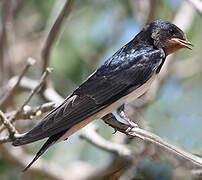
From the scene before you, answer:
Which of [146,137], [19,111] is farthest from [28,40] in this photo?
[146,137]

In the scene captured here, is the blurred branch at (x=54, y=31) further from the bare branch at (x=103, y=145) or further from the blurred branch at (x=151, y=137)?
the blurred branch at (x=151, y=137)

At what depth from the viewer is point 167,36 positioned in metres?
2.83

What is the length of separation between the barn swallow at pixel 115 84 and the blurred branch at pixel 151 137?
52 millimetres

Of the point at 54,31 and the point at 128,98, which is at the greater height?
the point at 54,31

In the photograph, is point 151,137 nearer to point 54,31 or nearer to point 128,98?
point 128,98

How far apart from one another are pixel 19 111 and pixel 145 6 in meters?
1.53

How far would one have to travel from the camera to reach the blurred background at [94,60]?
351cm

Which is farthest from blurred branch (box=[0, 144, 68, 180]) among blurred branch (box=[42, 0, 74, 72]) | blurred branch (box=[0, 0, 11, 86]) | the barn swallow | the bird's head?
the bird's head

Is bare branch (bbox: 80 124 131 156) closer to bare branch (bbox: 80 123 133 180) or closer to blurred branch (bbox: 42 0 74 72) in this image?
bare branch (bbox: 80 123 133 180)

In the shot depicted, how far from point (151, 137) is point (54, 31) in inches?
39.2

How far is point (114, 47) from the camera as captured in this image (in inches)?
175

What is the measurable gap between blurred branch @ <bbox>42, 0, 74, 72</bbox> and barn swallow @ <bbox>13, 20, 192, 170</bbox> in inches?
12.1

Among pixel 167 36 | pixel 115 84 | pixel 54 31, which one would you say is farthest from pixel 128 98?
pixel 54 31

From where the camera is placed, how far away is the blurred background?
3514 millimetres
